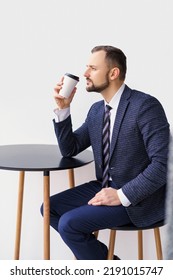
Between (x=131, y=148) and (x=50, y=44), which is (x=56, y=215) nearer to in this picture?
(x=131, y=148)

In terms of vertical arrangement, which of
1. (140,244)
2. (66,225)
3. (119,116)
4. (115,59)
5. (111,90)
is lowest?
(140,244)

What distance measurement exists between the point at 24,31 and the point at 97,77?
2.23 feet

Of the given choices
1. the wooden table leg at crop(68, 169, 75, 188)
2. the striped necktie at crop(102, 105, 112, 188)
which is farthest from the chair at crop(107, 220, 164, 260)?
the wooden table leg at crop(68, 169, 75, 188)

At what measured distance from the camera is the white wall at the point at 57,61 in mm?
1988

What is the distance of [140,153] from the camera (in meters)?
1.59

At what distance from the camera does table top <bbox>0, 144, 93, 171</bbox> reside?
1576 mm

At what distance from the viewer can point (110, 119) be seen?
170cm

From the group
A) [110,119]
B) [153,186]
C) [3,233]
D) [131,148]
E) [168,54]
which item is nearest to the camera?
[153,186]

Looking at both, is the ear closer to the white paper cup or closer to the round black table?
the white paper cup

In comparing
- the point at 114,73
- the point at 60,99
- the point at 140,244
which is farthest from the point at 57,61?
the point at 140,244

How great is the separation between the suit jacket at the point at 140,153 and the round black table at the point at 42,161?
0.15 m

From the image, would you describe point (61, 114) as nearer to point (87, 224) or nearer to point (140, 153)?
point (140, 153)

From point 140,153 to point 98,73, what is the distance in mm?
370
